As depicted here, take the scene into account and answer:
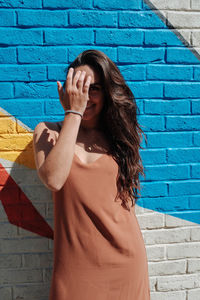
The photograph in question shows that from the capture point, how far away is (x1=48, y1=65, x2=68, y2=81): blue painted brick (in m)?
2.06

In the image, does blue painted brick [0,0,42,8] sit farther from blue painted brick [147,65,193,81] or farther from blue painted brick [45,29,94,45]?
blue painted brick [147,65,193,81]

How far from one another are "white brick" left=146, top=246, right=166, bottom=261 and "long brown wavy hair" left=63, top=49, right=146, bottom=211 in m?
0.67

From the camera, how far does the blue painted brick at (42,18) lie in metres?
2.00

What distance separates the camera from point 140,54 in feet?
7.06

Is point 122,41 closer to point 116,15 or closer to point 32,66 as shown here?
point 116,15

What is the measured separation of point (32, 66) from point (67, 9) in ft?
1.38

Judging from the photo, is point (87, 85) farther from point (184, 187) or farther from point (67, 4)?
point (184, 187)

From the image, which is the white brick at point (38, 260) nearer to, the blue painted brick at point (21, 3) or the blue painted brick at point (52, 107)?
the blue painted brick at point (52, 107)

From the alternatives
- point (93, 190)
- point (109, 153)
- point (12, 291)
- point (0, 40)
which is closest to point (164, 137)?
point (109, 153)

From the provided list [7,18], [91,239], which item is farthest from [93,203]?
[7,18]

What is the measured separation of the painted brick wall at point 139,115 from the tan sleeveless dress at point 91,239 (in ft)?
1.84

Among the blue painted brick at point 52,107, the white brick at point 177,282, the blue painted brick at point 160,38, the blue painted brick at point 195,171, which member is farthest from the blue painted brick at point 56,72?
the white brick at point 177,282

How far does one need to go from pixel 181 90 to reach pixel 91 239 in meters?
1.22

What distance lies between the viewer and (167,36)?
7.12 feet
